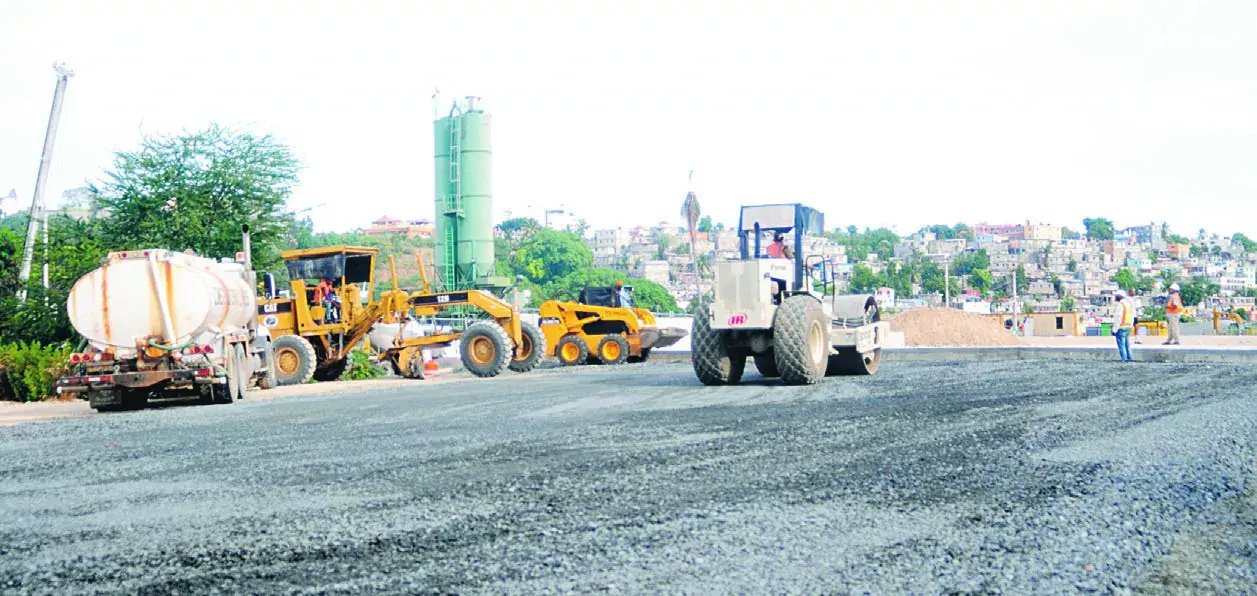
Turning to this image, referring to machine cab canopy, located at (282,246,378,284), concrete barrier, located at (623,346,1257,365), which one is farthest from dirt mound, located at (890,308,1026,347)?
machine cab canopy, located at (282,246,378,284)

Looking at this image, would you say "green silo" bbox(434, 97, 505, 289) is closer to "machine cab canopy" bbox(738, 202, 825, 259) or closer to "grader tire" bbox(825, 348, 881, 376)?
"grader tire" bbox(825, 348, 881, 376)

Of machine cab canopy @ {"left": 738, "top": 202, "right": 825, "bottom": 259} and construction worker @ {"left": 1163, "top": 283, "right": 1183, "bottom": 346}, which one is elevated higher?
machine cab canopy @ {"left": 738, "top": 202, "right": 825, "bottom": 259}

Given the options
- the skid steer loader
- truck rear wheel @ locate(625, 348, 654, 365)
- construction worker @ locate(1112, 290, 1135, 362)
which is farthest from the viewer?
truck rear wheel @ locate(625, 348, 654, 365)

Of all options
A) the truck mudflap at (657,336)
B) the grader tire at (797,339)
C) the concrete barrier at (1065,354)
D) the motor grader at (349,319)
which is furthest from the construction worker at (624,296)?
the grader tire at (797,339)

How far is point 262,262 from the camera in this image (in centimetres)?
2953

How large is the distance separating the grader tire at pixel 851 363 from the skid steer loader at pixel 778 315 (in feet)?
0.12

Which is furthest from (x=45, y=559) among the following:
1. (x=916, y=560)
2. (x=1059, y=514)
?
(x=1059, y=514)

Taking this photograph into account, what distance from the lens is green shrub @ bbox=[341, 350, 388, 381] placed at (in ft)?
81.4

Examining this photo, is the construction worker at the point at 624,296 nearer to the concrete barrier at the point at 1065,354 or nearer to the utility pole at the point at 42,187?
the concrete barrier at the point at 1065,354

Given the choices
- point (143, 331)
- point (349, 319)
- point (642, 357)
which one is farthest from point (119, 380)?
point (642, 357)

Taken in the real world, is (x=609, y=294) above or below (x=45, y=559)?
above

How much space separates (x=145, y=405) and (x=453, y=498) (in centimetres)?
1197

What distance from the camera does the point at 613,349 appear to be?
27234 millimetres

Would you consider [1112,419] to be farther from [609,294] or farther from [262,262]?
[262,262]
